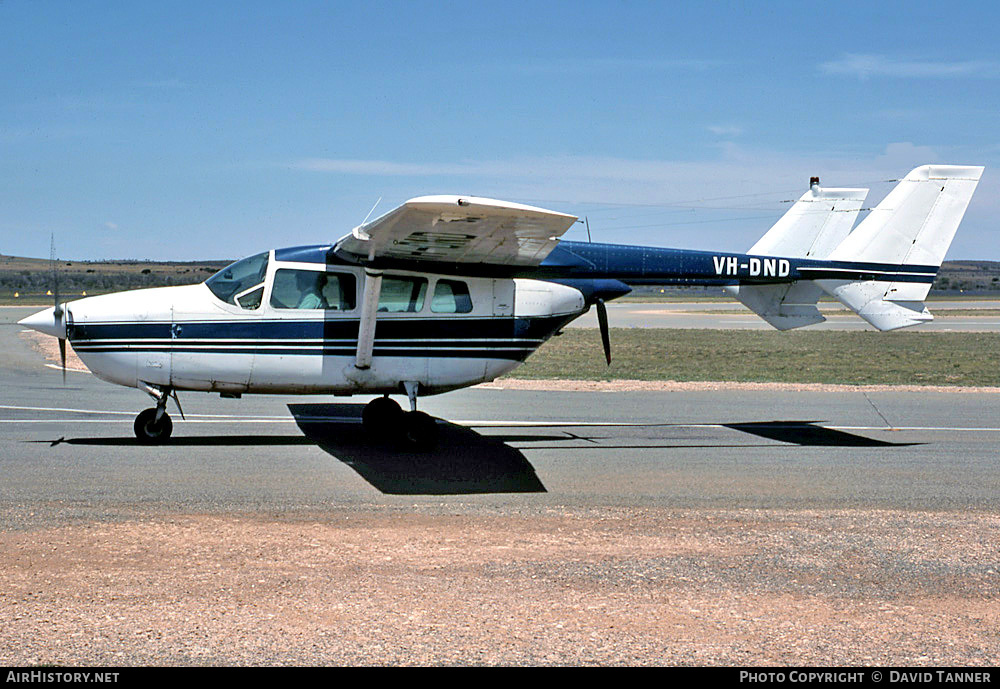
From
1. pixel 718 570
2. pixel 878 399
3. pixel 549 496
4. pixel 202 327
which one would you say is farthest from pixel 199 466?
pixel 878 399

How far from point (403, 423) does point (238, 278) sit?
2637mm

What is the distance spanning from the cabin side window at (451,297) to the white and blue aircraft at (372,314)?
14 mm

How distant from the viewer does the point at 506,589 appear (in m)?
6.40

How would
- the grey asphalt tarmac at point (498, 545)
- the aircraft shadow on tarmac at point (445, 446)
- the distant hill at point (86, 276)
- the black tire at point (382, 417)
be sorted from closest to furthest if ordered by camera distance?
the grey asphalt tarmac at point (498, 545), the aircraft shadow on tarmac at point (445, 446), the black tire at point (382, 417), the distant hill at point (86, 276)

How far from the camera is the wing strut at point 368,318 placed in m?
11.9

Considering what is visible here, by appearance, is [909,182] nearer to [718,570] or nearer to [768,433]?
[768,433]

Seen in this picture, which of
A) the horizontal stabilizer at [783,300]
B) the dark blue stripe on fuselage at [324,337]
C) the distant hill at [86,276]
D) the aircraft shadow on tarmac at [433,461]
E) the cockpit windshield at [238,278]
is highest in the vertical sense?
the cockpit windshield at [238,278]

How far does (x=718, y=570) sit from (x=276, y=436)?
7.45 m

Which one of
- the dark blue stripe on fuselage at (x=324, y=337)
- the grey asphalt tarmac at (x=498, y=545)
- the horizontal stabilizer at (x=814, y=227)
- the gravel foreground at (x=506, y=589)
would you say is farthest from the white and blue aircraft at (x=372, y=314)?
the gravel foreground at (x=506, y=589)

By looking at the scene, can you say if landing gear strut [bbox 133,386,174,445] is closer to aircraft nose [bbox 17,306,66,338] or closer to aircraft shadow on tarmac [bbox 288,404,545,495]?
aircraft nose [bbox 17,306,66,338]

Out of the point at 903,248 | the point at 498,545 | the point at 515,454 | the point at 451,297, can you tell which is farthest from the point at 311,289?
the point at 903,248

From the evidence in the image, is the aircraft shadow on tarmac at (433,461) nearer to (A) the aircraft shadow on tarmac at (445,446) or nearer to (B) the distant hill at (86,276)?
(A) the aircraft shadow on tarmac at (445,446)

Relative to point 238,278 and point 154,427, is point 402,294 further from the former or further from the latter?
point 154,427

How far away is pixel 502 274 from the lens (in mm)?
12609
